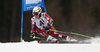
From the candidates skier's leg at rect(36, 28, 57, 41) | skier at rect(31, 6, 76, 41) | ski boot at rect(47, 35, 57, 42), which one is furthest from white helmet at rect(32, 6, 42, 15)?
ski boot at rect(47, 35, 57, 42)

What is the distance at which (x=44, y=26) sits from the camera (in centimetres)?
324

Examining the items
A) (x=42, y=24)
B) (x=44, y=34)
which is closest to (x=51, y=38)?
(x=44, y=34)

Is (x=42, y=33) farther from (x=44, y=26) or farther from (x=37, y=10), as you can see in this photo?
(x=37, y=10)

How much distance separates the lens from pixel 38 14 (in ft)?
10.4

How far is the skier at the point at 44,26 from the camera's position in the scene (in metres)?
3.20

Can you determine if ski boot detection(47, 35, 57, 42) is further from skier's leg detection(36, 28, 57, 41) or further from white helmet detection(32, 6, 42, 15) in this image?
white helmet detection(32, 6, 42, 15)

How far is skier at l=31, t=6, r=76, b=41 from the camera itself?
320 cm

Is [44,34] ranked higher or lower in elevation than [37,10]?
lower

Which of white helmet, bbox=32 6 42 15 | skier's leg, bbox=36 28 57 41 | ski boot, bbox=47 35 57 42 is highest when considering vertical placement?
white helmet, bbox=32 6 42 15

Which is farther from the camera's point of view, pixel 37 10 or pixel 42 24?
pixel 42 24

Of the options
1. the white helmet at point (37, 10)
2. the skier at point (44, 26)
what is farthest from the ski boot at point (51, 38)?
the white helmet at point (37, 10)

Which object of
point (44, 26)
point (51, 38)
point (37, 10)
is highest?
point (37, 10)

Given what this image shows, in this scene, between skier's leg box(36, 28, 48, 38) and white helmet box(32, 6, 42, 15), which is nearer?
white helmet box(32, 6, 42, 15)
